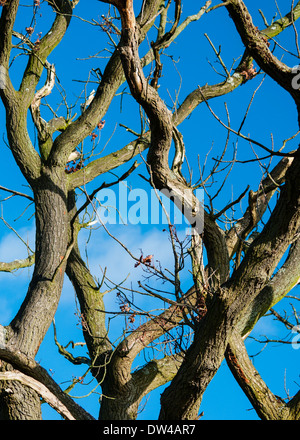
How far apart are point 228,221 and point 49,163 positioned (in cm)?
202

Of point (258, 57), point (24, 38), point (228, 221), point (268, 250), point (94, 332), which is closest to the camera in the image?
point (268, 250)

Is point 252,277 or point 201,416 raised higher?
point 252,277

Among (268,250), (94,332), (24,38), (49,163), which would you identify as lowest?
(268,250)

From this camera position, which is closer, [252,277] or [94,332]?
[252,277]

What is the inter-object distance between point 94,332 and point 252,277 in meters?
2.58

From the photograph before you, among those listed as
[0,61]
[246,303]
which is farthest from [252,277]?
[0,61]

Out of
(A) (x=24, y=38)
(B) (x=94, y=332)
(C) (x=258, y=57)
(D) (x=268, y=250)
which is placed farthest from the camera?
(A) (x=24, y=38)

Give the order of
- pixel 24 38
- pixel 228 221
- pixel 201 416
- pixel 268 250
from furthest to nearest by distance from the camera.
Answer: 1. pixel 24 38
2. pixel 228 221
3. pixel 201 416
4. pixel 268 250
